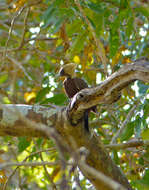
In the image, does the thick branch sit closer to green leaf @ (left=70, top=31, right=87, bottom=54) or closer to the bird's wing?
green leaf @ (left=70, top=31, right=87, bottom=54)

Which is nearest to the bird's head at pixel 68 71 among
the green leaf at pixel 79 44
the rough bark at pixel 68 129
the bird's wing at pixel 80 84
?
the bird's wing at pixel 80 84

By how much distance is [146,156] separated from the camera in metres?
3.71

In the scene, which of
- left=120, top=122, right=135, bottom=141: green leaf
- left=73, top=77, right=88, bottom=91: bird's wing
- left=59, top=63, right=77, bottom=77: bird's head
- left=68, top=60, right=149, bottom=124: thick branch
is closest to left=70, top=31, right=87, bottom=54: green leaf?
left=73, top=77, right=88, bottom=91: bird's wing

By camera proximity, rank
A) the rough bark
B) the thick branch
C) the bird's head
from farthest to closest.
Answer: the bird's head, the rough bark, the thick branch

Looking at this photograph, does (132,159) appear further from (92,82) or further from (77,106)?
(77,106)

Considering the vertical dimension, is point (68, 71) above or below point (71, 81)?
above

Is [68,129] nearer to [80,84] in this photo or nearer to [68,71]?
[80,84]

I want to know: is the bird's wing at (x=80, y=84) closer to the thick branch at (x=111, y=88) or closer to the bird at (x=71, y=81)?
the bird at (x=71, y=81)

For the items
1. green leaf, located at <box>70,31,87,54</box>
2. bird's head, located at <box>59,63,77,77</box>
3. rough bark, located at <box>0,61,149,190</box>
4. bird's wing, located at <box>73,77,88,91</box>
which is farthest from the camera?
bird's head, located at <box>59,63,77,77</box>

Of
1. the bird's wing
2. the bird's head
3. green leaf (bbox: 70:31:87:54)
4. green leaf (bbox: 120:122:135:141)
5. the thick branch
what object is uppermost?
green leaf (bbox: 70:31:87:54)

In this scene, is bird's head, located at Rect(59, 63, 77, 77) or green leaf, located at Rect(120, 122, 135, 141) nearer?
green leaf, located at Rect(120, 122, 135, 141)

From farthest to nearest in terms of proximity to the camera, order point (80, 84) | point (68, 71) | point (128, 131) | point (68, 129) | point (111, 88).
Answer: point (68, 71)
point (80, 84)
point (128, 131)
point (68, 129)
point (111, 88)

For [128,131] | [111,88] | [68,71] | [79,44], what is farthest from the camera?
[68,71]

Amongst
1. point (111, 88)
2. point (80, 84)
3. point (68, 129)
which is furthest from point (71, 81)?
point (111, 88)
